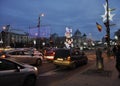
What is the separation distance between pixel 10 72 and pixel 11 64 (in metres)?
0.47

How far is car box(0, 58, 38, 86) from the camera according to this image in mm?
8266

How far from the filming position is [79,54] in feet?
66.0

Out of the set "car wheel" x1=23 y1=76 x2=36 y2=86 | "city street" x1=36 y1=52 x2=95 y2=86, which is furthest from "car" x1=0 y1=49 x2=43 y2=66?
"car wheel" x1=23 y1=76 x2=36 y2=86

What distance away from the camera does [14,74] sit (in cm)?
866

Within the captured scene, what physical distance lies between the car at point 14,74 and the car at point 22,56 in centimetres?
793

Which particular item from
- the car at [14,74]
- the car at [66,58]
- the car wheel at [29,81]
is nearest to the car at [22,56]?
the car at [66,58]

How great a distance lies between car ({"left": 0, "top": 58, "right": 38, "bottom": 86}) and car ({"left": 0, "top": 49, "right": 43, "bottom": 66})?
793 cm

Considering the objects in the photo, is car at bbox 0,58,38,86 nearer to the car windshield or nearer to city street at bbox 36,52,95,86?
city street at bbox 36,52,95,86

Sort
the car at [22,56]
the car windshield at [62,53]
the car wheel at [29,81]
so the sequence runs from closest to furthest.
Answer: the car wheel at [29,81], the car at [22,56], the car windshield at [62,53]

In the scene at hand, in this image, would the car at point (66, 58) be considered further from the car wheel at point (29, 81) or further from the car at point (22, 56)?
the car wheel at point (29, 81)

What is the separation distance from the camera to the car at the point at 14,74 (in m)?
8.27

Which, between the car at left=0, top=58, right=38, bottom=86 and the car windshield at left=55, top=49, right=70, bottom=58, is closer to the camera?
the car at left=0, top=58, right=38, bottom=86

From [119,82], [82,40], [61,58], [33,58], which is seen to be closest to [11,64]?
[119,82]

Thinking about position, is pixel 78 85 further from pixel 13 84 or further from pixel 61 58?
pixel 61 58
